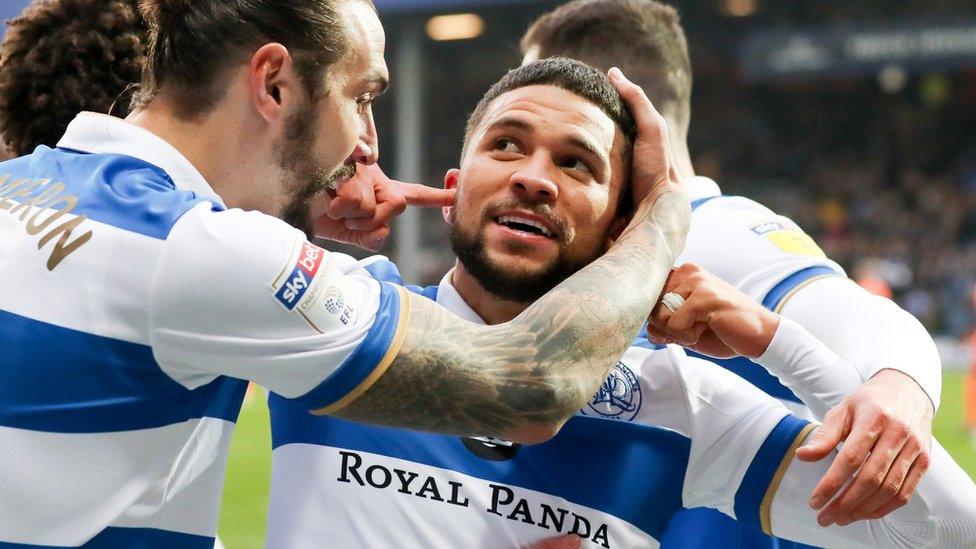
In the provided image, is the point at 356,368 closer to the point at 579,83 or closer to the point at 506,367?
the point at 506,367

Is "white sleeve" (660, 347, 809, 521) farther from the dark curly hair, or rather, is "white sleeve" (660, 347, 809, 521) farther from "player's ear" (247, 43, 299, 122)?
the dark curly hair

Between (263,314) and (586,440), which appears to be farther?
(586,440)

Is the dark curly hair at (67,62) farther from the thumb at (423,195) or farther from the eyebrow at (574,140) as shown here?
the eyebrow at (574,140)

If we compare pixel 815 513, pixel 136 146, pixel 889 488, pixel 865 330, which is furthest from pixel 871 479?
pixel 136 146

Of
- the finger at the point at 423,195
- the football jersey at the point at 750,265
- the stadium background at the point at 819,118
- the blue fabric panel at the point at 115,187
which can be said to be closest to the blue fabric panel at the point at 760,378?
the football jersey at the point at 750,265

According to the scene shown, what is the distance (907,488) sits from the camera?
226 cm

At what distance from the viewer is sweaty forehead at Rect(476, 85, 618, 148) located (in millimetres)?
2635

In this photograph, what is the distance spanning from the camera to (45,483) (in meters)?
1.99

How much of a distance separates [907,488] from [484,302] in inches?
38.4

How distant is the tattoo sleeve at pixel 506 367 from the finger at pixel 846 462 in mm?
448

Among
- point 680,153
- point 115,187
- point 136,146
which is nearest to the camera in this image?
point 115,187

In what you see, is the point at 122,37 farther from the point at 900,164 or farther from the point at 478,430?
the point at 900,164

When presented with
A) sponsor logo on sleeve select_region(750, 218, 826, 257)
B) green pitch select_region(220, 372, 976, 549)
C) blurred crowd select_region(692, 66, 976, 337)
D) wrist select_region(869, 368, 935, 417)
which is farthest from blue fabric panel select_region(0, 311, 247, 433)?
blurred crowd select_region(692, 66, 976, 337)

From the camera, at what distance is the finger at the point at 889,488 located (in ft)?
7.32
